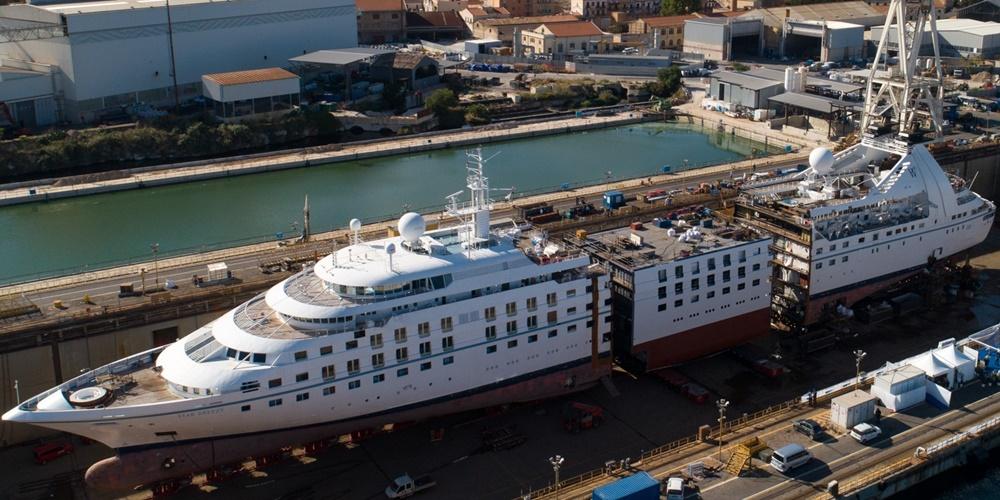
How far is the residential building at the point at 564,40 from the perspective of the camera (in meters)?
87.9

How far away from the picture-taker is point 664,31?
9250 centimetres

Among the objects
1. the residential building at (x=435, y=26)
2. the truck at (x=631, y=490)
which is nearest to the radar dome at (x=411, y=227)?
the truck at (x=631, y=490)

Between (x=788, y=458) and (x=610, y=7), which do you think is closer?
(x=788, y=458)

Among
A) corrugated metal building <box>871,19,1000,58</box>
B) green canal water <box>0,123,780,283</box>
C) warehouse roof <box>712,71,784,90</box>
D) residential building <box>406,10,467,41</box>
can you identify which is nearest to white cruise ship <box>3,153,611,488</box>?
green canal water <box>0,123,780,283</box>

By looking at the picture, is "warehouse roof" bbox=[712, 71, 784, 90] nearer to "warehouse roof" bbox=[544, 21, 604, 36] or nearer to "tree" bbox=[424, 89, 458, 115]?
"warehouse roof" bbox=[544, 21, 604, 36]

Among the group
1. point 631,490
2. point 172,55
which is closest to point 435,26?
point 172,55

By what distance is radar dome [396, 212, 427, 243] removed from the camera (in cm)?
2666

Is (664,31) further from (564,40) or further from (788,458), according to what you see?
(788,458)

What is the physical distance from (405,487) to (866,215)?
68.9 ft

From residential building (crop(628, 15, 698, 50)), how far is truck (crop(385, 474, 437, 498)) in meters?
75.0

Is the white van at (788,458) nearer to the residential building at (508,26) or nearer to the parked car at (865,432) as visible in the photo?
the parked car at (865,432)

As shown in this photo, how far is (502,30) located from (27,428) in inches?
2909

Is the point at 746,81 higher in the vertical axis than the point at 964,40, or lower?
lower

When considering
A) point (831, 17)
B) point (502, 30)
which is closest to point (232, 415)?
point (502, 30)
